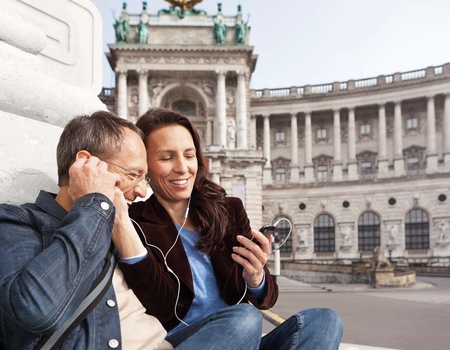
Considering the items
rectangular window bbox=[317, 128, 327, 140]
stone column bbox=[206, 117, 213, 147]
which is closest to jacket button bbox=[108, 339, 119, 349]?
stone column bbox=[206, 117, 213, 147]

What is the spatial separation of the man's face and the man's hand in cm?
19

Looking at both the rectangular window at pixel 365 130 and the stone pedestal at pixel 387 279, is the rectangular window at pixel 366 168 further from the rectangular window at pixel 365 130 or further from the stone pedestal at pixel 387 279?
the stone pedestal at pixel 387 279

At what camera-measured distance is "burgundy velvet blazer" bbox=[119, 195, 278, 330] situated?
98.4 inches

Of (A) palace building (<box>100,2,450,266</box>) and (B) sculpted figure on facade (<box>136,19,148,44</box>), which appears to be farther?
(B) sculpted figure on facade (<box>136,19,148,44</box>)

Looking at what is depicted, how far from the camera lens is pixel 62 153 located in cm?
245

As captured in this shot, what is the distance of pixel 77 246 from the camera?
1.91 m

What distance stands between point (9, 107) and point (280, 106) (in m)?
44.6

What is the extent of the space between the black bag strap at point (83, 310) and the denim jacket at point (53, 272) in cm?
3

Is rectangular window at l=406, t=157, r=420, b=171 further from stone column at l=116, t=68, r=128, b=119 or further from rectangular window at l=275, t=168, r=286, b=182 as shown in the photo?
stone column at l=116, t=68, r=128, b=119

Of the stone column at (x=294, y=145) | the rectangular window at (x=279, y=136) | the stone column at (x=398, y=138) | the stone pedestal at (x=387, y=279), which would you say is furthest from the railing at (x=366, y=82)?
the stone pedestal at (x=387, y=279)

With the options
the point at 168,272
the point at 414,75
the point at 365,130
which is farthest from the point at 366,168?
the point at 168,272

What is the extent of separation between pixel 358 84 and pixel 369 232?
46.6ft

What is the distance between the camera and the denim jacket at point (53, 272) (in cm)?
177

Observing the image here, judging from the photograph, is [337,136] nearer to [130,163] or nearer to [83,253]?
[130,163]
